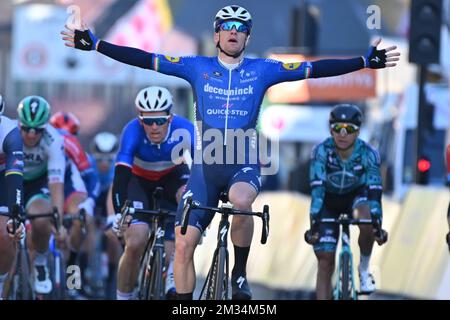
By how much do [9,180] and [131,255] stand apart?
6.38 ft

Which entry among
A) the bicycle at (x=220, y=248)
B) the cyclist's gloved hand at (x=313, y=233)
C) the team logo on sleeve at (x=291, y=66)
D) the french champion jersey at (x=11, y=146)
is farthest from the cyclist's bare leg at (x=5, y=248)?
the cyclist's gloved hand at (x=313, y=233)

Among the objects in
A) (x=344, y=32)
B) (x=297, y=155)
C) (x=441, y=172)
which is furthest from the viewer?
(x=344, y=32)

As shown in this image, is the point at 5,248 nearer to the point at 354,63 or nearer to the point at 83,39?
the point at 83,39

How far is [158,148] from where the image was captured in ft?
42.1

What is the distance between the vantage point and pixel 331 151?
42.3 feet

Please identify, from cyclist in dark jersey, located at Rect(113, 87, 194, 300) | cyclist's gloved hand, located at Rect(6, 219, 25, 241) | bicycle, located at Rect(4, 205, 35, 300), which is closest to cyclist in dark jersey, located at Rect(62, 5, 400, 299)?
cyclist's gloved hand, located at Rect(6, 219, 25, 241)

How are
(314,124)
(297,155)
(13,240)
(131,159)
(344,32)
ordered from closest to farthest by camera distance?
(13,240) < (131,159) < (297,155) < (314,124) < (344,32)

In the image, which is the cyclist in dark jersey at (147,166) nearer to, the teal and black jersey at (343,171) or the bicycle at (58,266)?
the bicycle at (58,266)

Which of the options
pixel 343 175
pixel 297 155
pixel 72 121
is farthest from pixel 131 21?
pixel 343 175

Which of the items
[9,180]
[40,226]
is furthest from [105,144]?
[9,180]

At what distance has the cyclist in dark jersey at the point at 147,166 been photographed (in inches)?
488

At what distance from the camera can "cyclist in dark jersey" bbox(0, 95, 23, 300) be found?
1095 cm

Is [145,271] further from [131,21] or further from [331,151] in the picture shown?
[131,21]

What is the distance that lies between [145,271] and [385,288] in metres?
5.09
